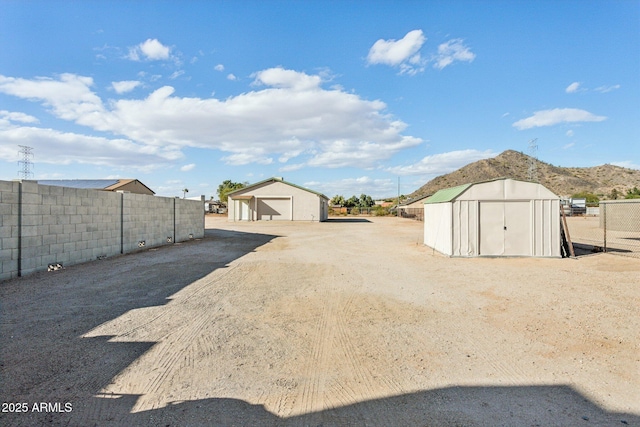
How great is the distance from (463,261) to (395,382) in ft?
27.9

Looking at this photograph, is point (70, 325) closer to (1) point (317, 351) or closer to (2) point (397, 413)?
(1) point (317, 351)

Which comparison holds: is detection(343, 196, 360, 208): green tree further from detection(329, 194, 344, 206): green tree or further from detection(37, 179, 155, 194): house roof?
detection(37, 179, 155, 194): house roof

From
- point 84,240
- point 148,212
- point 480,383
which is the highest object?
point 148,212

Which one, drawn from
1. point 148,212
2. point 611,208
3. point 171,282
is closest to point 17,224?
point 171,282

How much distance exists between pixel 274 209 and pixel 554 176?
236 ft

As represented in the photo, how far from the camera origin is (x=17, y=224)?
7.48 metres

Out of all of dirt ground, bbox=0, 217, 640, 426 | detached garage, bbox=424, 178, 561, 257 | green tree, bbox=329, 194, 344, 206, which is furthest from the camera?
green tree, bbox=329, 194, 344, 206

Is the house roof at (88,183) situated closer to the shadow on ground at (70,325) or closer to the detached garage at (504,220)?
the shadow on ground at (70,325)

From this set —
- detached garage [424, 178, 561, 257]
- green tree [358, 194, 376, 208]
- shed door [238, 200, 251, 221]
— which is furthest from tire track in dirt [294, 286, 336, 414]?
green tree [358, 194, 376, 208]

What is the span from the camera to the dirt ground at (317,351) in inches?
111

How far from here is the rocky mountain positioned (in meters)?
66.5

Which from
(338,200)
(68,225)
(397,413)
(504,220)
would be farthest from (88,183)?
(338,200)

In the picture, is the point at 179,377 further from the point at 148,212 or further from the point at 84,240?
the point at 148,212

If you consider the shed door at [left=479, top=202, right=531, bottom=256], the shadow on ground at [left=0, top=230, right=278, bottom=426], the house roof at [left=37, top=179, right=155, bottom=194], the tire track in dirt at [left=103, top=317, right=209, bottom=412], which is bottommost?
the tire track in dirt at [left=103, top=317, right=209, bottom=412]
